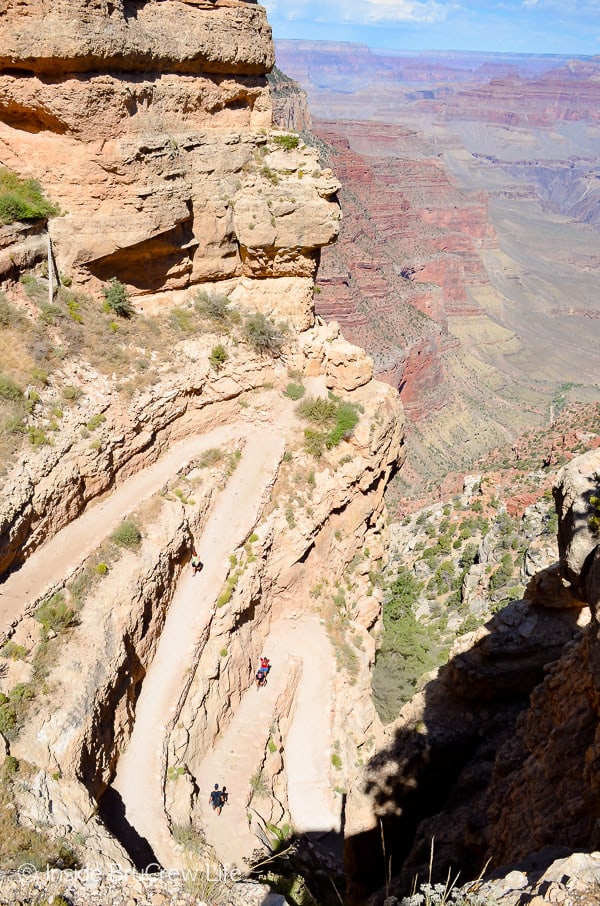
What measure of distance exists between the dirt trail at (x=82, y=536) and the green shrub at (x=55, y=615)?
0.32 m

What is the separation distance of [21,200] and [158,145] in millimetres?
4813

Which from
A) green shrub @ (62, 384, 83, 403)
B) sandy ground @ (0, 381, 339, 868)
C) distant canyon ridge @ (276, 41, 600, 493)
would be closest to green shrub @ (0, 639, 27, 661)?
sandy ground @ (0, 381, 339, 868)

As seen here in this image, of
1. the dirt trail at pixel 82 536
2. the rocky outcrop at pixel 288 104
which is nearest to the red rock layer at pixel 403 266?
the rocky outcrop at pixel 288 104

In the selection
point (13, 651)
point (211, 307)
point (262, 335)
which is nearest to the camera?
point (13, 651)

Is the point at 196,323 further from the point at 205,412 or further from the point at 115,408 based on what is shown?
the point at 115,408

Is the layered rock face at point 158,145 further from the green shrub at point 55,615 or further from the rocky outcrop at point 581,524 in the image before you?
the rocky outcrop at point 581,524

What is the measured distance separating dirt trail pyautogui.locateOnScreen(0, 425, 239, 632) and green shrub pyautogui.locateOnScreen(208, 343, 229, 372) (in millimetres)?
2899

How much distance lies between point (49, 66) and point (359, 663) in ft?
68.9

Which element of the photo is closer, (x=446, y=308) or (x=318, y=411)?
(x=318, y=411)

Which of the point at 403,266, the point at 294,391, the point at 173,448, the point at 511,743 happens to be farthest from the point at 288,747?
the point at 403,266

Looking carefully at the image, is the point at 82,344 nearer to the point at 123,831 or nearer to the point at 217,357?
the point at 217,357

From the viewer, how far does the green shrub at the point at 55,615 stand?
13.2 meters

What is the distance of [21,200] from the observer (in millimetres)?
18203

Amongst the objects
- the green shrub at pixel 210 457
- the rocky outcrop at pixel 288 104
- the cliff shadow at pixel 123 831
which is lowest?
the cliff shadow at pixel 123 831
